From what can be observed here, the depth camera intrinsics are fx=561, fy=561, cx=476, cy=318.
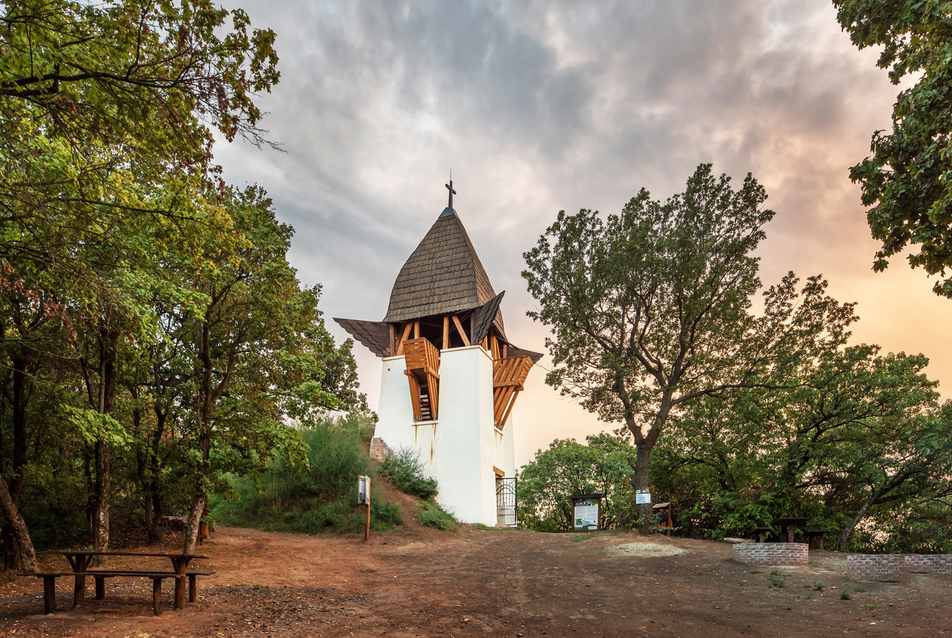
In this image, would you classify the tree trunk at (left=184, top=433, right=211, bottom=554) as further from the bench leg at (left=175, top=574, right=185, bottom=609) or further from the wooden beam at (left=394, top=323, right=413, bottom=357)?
the wooden beam at (left=394, top=323, right=413, bottom=357)

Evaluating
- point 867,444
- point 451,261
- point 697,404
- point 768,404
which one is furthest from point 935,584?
point 451,261

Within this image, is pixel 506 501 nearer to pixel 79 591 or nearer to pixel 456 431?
pixel 456 431

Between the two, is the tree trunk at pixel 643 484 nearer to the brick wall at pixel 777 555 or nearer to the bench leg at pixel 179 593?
the brick wall at pixel 777 555

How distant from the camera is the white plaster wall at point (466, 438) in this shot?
792 inches

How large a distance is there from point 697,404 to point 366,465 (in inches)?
436

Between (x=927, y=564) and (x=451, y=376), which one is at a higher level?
(x=451, y=376)

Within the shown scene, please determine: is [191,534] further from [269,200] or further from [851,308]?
[851,308]

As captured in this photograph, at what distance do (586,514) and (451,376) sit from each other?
7.00 metres

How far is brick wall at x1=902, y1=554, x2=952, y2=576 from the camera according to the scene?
9.25 m

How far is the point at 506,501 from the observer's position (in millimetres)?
23125

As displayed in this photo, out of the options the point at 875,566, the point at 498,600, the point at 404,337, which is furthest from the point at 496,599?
the point at 404,337

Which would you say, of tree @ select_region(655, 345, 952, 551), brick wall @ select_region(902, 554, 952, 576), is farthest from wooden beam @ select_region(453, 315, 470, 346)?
brick wall @ select_region(902, 554, 952, 576)

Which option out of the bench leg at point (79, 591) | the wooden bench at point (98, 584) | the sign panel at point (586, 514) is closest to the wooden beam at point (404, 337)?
the sign panel at point (586, 514)

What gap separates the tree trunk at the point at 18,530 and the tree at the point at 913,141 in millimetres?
11753
